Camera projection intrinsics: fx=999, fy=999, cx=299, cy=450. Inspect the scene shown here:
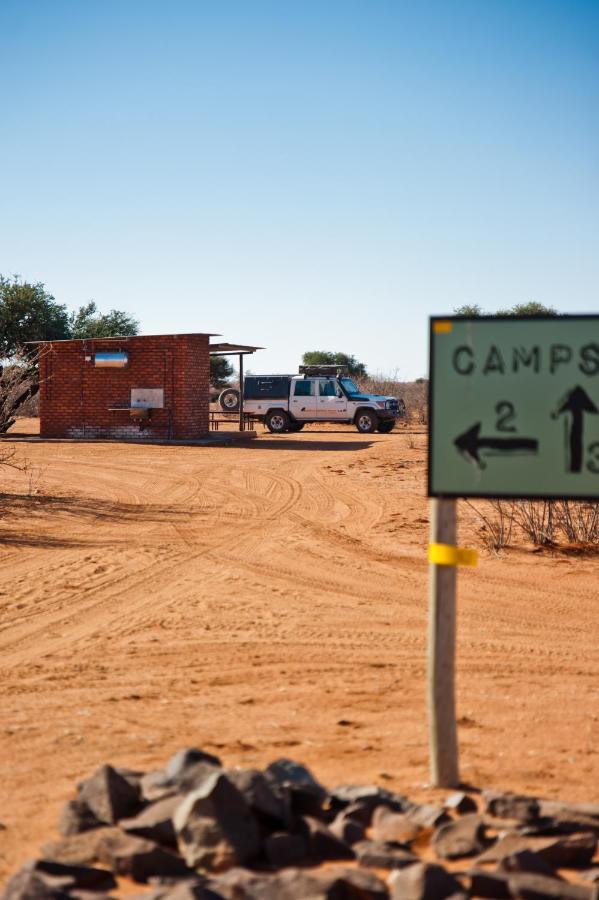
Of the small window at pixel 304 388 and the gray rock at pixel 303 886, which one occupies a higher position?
the small window at pixel 304 388

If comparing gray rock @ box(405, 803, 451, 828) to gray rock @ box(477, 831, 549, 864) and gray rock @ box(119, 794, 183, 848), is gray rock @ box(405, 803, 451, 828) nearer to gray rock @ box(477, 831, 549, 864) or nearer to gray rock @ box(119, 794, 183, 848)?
gray rock @ box(477, 831, 549, 864)

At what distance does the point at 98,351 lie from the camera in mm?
29766

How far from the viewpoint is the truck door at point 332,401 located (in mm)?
33375

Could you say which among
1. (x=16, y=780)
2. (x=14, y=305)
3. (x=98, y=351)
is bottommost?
(x=16, y=780)

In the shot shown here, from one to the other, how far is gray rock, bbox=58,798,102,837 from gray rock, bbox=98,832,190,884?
0.33 meters

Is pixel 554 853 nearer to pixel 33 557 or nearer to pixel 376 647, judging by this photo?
pixel 376 647

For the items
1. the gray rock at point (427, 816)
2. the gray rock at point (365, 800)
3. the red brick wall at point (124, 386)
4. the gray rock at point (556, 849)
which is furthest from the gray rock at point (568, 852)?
the red brick wall at point (124, 386)

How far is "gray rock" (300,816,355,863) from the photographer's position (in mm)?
4043

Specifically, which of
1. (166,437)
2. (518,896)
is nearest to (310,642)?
(518,896)

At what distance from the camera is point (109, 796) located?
4230 millimetres

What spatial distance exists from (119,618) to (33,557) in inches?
122

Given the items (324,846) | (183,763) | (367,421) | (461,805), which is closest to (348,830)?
(324,846)

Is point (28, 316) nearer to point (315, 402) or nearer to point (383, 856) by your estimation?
point (315, 402)

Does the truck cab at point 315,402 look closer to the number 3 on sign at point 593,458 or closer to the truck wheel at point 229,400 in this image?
the truck wheel at point 229,400
